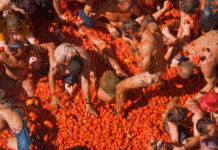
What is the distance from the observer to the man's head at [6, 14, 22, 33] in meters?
4.81

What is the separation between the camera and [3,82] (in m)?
5.48

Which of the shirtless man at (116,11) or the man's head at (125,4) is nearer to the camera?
the man's head at (125,4)

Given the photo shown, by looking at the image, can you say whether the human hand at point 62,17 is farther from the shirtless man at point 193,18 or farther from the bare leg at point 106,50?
the shirtless man at point 193,18

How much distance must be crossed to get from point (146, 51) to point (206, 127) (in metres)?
1.58

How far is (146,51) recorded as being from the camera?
4.05 metres

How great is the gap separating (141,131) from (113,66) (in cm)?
149

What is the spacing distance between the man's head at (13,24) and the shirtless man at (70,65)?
768 mm

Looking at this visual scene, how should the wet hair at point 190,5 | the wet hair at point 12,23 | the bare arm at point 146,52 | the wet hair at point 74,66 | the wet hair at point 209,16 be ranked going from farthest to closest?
1. the wet hair at point 12,23
2. the wet hair at point 190,5
3. the wet hair at point 209,16
4. the wet hair at point 74,66
5. the bare arm at point 146,52

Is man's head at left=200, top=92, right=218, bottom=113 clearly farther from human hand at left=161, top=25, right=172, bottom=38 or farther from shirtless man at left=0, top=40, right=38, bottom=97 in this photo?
shirtless man at left=0, top=40, right=38, bottom=97

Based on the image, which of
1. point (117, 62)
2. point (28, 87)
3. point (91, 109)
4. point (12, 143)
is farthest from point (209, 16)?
point (12, 143)

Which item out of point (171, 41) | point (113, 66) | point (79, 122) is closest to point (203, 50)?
point (171, 41)

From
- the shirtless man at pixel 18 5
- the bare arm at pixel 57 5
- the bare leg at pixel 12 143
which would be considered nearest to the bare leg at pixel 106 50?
the bare arm at pixel 57 5

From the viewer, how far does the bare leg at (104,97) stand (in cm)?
513

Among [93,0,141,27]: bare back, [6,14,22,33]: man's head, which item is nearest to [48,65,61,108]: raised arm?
[6,14,22,33]: man's head
